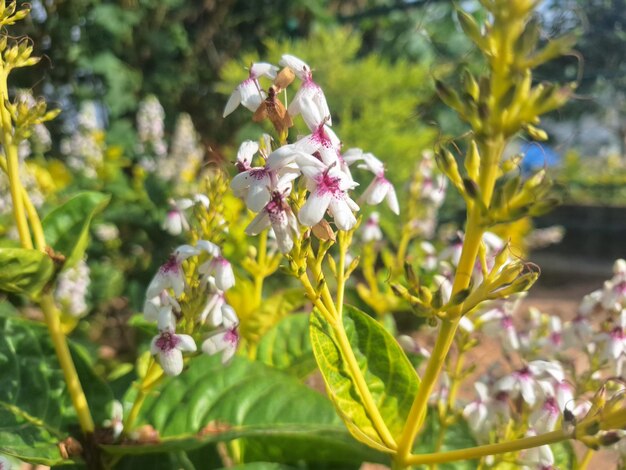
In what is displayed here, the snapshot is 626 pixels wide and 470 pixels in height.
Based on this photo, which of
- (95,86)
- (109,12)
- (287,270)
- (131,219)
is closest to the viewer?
(287,270)

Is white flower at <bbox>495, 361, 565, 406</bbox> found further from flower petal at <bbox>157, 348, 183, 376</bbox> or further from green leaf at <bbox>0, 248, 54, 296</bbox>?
green leaf at <bbox>0, 248, 54, 296</bbox>

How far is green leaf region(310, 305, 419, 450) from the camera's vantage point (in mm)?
571

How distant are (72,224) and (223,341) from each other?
24 cm

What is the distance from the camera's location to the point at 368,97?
3.04m

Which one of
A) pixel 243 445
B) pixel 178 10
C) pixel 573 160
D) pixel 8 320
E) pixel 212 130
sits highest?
pixel 8 320

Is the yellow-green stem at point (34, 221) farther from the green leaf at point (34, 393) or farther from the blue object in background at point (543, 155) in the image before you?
the blue object in background at point (543, 155)

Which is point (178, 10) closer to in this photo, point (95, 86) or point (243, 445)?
point (95, 86)

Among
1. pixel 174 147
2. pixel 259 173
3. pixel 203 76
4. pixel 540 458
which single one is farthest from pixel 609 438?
pixel 203 76

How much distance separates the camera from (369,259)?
1.17 m

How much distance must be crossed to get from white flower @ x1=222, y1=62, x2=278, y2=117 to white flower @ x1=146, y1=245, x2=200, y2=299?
0.12 metres

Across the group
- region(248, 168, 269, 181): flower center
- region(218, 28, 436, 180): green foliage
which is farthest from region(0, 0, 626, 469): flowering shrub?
region(218, 28, 436, 180): green foliage

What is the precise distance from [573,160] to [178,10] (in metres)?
3.35

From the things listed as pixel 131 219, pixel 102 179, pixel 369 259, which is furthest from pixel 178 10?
pixel 369 259

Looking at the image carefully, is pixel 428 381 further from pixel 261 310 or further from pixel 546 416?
pixel 261 310
